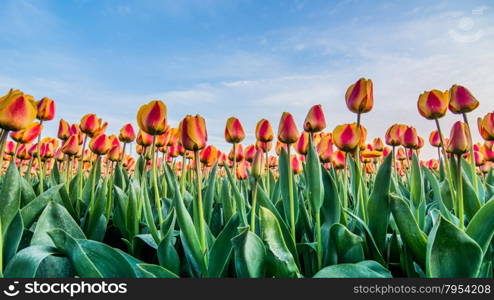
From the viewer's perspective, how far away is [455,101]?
6.27 ft

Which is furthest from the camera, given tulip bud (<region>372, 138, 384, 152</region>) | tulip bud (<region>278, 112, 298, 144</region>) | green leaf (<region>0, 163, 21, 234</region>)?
tulip bud (<region>372, 138, 384, 152</region>)

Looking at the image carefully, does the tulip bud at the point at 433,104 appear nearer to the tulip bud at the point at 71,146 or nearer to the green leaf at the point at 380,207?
the green leaf at the point at 380,207

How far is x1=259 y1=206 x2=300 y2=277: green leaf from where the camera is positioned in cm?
125

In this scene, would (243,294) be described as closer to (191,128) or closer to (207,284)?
(207,284)

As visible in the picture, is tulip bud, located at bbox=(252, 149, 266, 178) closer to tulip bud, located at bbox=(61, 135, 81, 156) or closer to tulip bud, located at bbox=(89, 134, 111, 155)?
tulip bud, located at bbox=(89, 134, 111, 155)

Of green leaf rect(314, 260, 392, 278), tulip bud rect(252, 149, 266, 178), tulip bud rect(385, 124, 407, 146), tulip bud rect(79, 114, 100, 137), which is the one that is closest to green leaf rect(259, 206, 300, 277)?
green leaf rect(314, 260, 392, 278)

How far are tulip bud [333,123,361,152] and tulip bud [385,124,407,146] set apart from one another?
1366 mm

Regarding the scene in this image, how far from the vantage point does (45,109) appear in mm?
2580

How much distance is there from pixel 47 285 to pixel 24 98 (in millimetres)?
721

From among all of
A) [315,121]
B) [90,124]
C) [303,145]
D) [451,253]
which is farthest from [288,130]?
[90,124]

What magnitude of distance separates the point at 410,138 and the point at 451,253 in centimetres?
172

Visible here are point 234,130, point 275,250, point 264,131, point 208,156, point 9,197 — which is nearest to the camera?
point 275,250

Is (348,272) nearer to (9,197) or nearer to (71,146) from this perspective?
(9,197)

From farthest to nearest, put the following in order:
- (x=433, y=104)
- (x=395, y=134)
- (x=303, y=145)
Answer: (x=395, y=134) → (x=303, y=145) → (x=433, y=104)
